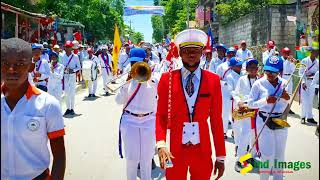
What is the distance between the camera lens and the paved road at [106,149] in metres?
7.10

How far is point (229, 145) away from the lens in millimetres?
9086

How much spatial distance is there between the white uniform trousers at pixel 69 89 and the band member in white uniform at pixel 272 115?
850cm

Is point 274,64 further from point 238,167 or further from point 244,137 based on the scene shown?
point 238,167

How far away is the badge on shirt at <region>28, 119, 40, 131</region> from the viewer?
275cm

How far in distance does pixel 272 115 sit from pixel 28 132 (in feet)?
12.3

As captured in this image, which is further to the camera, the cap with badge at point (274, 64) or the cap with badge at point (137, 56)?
the cap with badge at point (137, 56)

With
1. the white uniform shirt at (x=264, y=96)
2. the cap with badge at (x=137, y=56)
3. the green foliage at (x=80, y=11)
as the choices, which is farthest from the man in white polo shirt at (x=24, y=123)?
the green foliage at (x=80, y=11)

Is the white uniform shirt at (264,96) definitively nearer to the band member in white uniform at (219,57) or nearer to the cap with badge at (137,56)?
the cap with badge at (137,56)

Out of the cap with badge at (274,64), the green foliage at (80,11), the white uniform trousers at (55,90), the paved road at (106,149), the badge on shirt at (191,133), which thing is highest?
the green foliage at (80,11)

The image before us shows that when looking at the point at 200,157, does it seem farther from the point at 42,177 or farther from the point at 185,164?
the point at 42,177

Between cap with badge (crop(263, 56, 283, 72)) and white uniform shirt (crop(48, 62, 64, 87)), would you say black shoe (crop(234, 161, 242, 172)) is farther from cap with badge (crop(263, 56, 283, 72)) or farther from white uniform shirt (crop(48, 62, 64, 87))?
white uniform shirt (crop(48, 62, 64, 87))

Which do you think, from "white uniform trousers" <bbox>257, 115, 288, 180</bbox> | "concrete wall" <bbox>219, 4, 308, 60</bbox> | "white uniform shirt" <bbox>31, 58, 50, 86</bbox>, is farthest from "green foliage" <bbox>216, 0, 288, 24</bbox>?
"white uniform trousers" <bbox>257, 115, 288, 180</bbox>

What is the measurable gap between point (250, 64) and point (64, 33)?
2862 centimetres

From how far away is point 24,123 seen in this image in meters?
2.74
